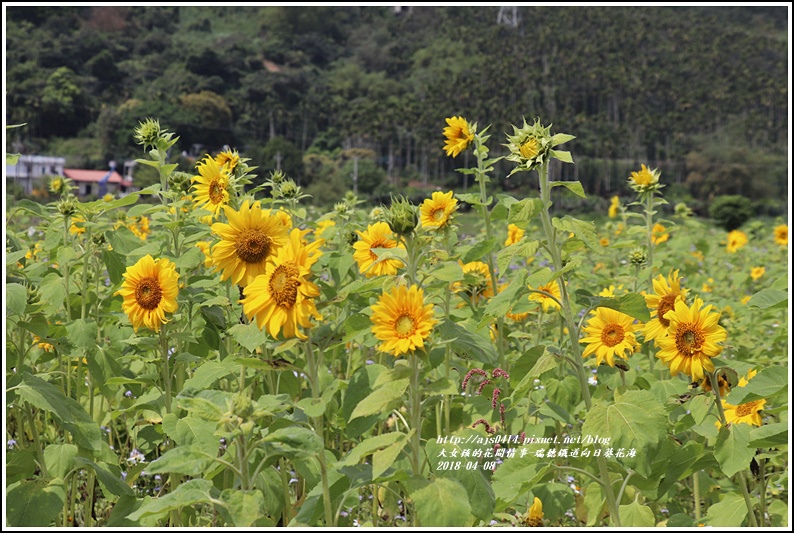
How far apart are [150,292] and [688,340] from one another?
3.82 ft

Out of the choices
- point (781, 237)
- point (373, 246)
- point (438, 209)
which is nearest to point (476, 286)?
point (438, 209)

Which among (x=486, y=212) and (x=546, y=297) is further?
(x=486, y=212)

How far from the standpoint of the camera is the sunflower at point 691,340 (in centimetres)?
152

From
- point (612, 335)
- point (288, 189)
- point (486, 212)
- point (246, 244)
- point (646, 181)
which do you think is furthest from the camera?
point (646, 181)

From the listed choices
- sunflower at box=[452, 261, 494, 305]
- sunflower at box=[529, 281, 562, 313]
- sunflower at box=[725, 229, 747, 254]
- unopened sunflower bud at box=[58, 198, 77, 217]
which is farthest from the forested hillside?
sunflower at box=[529, 281, 562, 313]

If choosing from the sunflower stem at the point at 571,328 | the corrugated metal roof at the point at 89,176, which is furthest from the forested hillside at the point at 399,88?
the sunflower stem at the point at 571,328

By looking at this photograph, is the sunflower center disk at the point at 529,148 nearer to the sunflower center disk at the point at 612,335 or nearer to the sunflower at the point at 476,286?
the sunflower center disk at the point at 612,335

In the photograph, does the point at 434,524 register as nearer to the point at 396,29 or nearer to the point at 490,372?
the point at 490,372

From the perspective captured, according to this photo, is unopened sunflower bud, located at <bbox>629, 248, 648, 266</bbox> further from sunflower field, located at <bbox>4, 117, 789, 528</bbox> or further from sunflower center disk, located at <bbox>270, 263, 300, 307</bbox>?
sunflower center disk, located at <bbox>270, 263, 300, 307</bbox>

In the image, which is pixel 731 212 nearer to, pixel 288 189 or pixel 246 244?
pixel 288 189

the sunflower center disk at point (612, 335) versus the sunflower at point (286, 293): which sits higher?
the sunflower at point (286, 293)

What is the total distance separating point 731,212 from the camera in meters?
20.3

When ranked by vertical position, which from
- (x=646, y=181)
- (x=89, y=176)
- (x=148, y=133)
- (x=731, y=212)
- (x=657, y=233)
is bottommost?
(x=731, y=212)

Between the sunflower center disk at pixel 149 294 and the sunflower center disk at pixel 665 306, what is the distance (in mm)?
1125
